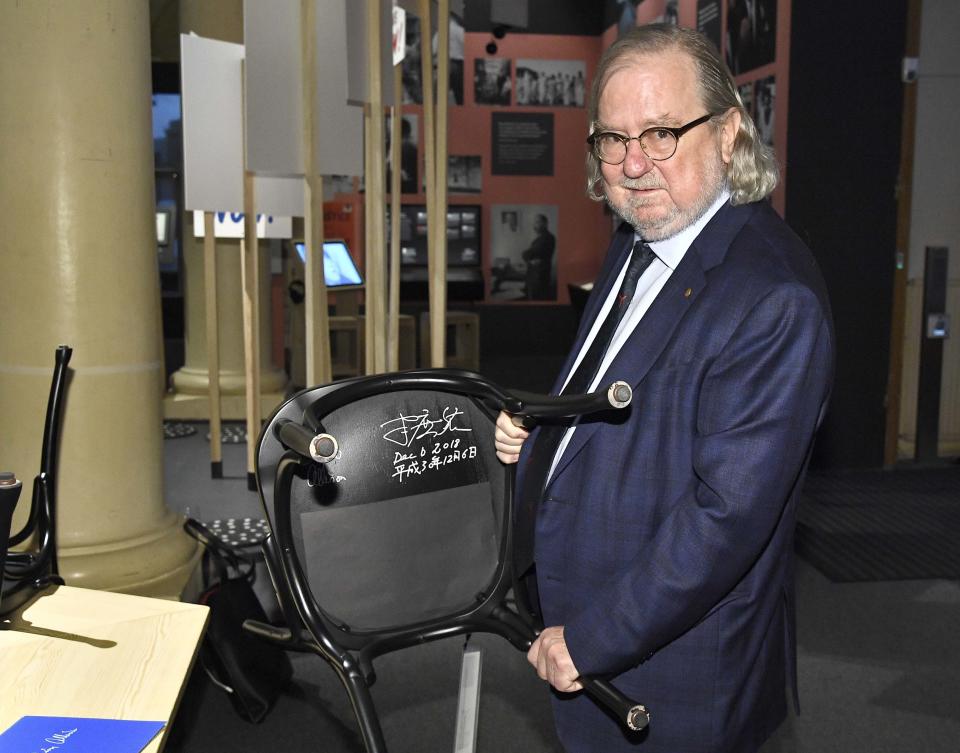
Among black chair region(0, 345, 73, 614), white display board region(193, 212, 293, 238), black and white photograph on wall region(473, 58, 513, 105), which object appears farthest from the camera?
black and white photograph on wall region(473, 58, 513, 105)

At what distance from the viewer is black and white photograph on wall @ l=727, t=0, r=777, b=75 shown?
18.5 feet

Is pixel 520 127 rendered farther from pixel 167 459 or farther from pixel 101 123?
pixel 101 123

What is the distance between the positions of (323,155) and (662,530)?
67.4 inches

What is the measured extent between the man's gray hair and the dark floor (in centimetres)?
173

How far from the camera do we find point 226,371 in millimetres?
7188

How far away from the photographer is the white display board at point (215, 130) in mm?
3289

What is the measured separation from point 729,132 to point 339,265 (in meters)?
6.30

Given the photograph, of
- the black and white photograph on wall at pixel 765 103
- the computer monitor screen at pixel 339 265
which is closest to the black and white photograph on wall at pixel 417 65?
the computer monitor screen at pixel 339 265

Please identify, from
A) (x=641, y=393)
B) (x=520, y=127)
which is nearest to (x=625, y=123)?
(x=641, y=393)

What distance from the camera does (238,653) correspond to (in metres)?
2.88

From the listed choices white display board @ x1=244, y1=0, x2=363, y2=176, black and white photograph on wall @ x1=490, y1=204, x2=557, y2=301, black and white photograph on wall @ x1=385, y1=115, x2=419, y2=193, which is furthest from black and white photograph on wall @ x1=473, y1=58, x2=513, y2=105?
white display board @ x1=244, y1=0, x2=363, y2=176

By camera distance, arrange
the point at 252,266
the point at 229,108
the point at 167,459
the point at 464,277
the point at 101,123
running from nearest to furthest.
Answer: the point at 101,123, the point at 252,266, the point at 229,108, the point at 167,459, the point at 464,277

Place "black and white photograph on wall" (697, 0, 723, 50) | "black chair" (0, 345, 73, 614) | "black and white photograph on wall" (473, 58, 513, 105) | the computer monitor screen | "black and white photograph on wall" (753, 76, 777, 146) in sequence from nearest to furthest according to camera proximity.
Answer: "black chair" (0, 345, 73, 614) < "black and white photograph on wall" (753, 76, 777, 146) < "black and white photograph on wall" (697, 0, 723, 50) < the computer monitor screen < "black and white photograph on wall" (473, 58, 513, 105)
